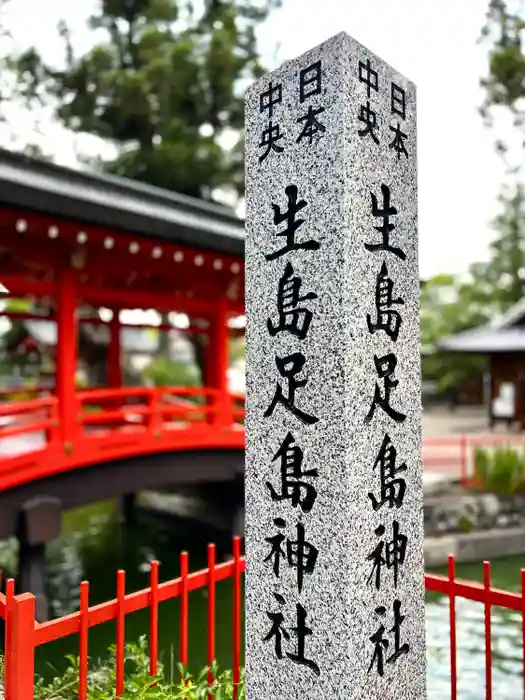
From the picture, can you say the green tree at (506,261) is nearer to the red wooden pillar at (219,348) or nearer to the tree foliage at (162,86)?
the tree foliage at (162,86)

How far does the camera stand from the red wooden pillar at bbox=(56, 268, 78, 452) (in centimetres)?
636

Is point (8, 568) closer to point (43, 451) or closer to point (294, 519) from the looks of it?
point (43, 451)

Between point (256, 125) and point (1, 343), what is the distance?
16.6 m

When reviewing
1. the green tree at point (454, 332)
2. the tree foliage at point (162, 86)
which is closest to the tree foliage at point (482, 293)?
the green tree at point (454, 332)

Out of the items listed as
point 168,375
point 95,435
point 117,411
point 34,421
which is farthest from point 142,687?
point 168,375

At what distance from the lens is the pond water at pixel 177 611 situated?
5.19 m

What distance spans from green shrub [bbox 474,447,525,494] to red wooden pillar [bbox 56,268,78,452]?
660cm

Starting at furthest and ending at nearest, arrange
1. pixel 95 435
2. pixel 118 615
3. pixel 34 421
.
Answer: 1. pixel 95 435
2. pixel 34 421
3. pixel 118 615

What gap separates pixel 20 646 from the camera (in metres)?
2.11

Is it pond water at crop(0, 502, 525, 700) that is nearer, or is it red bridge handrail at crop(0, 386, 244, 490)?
pond water at crop(0, 502, 525, 700)

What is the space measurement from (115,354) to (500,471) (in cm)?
647

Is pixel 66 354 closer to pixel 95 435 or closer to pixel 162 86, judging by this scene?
pixel 95 435

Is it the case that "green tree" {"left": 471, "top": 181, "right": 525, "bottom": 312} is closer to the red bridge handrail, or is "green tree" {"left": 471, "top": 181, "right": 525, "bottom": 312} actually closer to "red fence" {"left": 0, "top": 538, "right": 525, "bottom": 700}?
the red bridge handrail

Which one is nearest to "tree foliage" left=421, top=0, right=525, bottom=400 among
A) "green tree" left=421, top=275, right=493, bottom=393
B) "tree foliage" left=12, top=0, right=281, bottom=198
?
"green tree" left=421, top=275, right=493, bottom=393
